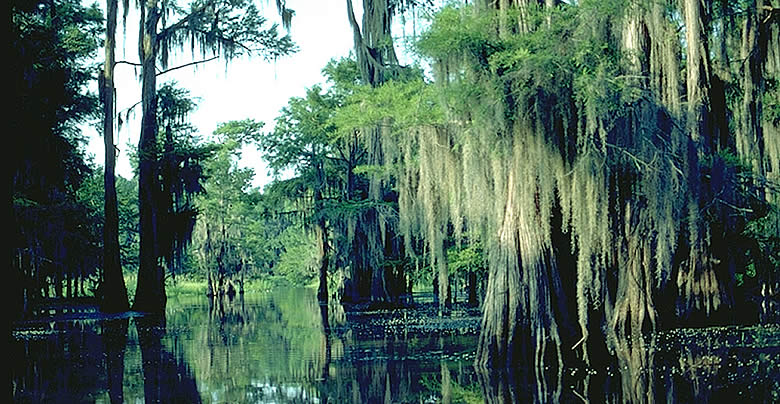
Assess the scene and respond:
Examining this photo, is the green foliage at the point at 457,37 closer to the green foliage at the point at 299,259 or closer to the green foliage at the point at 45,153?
the green foliage at the point at 45,153

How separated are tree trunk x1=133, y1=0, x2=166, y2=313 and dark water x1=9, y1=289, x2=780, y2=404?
941cm

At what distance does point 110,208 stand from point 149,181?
4.85 ft

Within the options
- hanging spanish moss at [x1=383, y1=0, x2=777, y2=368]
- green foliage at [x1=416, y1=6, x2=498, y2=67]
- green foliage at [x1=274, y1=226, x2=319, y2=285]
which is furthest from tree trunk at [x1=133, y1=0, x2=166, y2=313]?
green foliage at [x1=274, y1=226, x2=319, y2=285]

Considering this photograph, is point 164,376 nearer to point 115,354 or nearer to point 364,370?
point 364,370

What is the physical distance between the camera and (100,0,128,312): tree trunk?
28484mm

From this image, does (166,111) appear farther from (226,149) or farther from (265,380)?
(265,380)

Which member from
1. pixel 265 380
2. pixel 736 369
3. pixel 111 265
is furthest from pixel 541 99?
pixel 111 265

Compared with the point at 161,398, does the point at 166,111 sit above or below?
above

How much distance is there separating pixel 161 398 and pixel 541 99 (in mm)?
5364

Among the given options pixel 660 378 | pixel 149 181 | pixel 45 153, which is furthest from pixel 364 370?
pixel 149 181

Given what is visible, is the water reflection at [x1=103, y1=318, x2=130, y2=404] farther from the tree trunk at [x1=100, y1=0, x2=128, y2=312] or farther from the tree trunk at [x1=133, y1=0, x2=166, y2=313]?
the tree trunk at [x1=133, y1=0, x2=166, y2=313]

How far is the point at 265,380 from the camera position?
1138 cm

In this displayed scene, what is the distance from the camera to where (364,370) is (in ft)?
40.0

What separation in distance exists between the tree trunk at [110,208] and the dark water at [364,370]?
8.50 m
